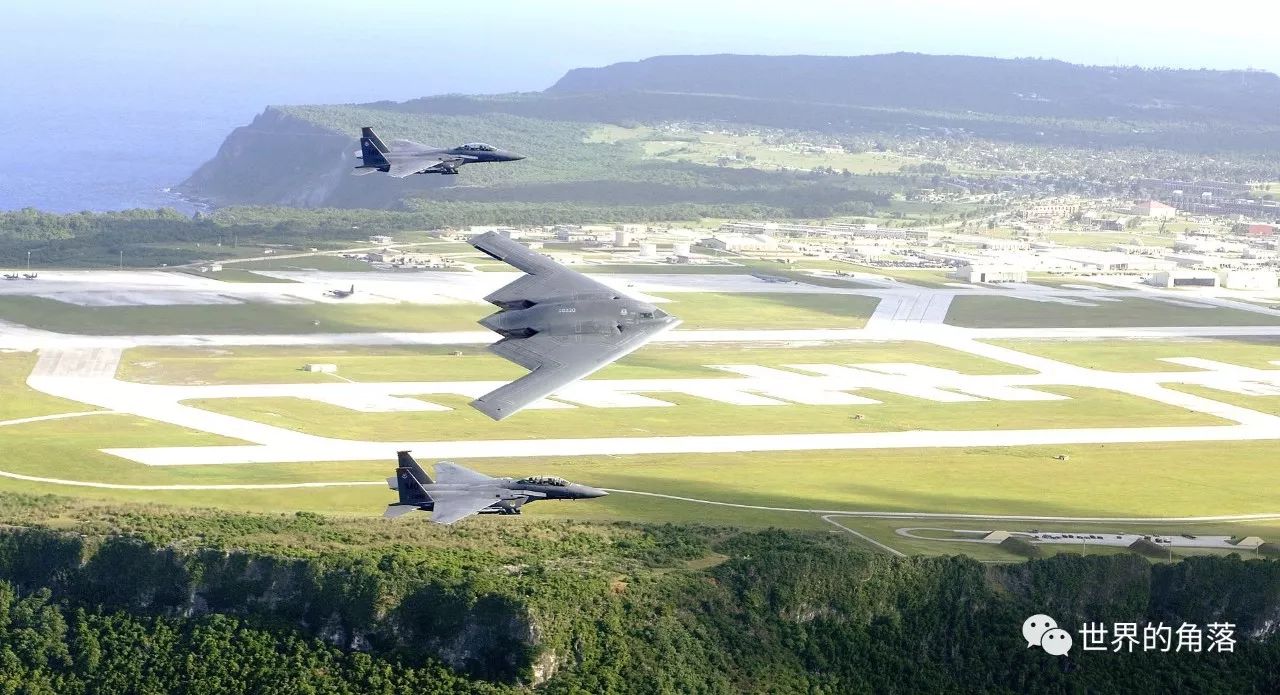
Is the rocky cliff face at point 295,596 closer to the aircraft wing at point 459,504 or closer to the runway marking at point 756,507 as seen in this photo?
the aircraft wing at point 459,504

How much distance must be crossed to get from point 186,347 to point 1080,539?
359ft

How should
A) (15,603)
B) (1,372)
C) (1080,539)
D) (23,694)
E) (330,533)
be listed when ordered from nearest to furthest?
(23,694) < (15,603) < (330,533) < (1080,539) < (1,372)

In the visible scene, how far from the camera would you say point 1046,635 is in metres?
103

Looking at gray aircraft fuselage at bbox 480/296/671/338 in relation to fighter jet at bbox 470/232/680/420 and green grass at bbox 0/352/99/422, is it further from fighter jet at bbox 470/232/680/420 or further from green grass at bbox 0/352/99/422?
green grass at bbox 0/352/99/422

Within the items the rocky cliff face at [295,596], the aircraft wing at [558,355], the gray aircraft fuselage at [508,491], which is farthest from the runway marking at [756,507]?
the aircraft wing at [558,355]

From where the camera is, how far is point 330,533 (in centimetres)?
10912

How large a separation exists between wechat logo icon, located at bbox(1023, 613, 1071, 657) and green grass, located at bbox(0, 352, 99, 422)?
3620 inches

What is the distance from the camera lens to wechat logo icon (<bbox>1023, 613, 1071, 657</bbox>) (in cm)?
10225

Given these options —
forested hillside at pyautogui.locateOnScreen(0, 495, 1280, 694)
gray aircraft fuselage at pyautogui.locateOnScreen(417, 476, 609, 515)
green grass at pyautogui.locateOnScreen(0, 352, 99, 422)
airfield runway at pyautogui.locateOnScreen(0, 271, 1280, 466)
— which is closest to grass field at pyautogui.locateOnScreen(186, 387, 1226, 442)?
airfield runway at pyautogui.locateOnScreen(0, 271, 1280, 466)

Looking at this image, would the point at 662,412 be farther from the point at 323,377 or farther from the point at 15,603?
the point at 15,603

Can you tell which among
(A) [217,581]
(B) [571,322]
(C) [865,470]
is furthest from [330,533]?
(C) [865,470]

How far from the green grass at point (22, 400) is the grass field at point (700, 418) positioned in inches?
478

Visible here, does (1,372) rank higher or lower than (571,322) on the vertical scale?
lower

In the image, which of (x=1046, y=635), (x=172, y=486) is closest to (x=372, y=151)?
(x=172, y=486)
